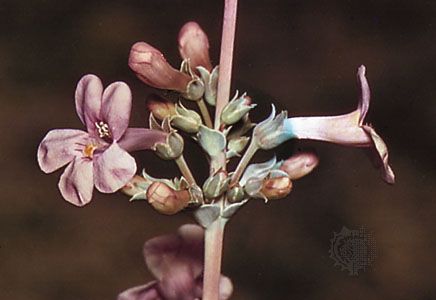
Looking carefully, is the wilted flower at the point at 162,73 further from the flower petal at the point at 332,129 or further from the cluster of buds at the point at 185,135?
the flower petal at the point at 332,129

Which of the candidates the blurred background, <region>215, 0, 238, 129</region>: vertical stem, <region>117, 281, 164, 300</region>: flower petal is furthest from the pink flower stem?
the blurred background

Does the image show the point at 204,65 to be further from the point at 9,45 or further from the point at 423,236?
the point at 9,45

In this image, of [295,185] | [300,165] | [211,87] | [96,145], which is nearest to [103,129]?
[96,145]

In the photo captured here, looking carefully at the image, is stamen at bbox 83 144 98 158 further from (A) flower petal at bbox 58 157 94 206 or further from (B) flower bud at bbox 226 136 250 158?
(B) flower bud at bbox 226 136 250 158

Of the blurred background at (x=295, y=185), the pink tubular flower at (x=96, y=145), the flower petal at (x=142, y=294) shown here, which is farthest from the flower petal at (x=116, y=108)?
the blurred background at (x=295, y=185)

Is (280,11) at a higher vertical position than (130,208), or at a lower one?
higher

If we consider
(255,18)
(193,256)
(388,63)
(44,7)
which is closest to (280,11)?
(255,18)

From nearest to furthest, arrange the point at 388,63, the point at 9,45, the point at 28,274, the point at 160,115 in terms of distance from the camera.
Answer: the point at 160,115
the point at 28,274
the point at 388,63
the point at 9,45
